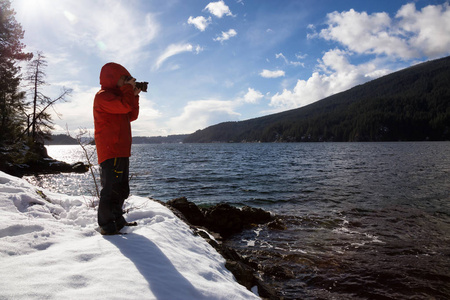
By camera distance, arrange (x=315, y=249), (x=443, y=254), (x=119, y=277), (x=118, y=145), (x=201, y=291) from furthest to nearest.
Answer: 1. (x=315, y=249)
2. (x=443, y=254)
3. (x=118, y=145)
4. (x=201, y=291)
5. (x=119, y=277)

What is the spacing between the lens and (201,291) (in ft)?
8.03

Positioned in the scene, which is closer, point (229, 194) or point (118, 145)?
point (118, 145)

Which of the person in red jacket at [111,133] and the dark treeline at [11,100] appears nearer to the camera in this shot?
the person in red jacket at [111,133]

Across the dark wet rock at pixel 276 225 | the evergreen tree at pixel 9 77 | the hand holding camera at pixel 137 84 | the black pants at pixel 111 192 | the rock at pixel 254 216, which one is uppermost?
the evergreen tree at pixel 9 77

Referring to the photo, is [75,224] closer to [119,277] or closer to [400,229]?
[119,277]

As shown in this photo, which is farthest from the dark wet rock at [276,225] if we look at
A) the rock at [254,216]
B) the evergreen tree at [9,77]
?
the evergreen tree at [9,77]

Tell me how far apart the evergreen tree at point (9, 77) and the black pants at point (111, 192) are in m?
18.7

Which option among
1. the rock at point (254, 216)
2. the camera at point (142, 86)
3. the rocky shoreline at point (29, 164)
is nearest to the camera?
the camera at point (142, 86)

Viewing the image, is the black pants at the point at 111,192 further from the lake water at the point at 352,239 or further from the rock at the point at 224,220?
the rock at the point at 224,220

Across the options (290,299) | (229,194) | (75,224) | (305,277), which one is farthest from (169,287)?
(229,194)

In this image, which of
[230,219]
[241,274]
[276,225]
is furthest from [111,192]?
[276,225]

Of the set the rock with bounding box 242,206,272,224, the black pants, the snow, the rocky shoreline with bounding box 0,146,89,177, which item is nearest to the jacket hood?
the black pants

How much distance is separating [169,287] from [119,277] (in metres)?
0.50

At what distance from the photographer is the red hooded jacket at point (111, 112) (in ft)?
11.4
